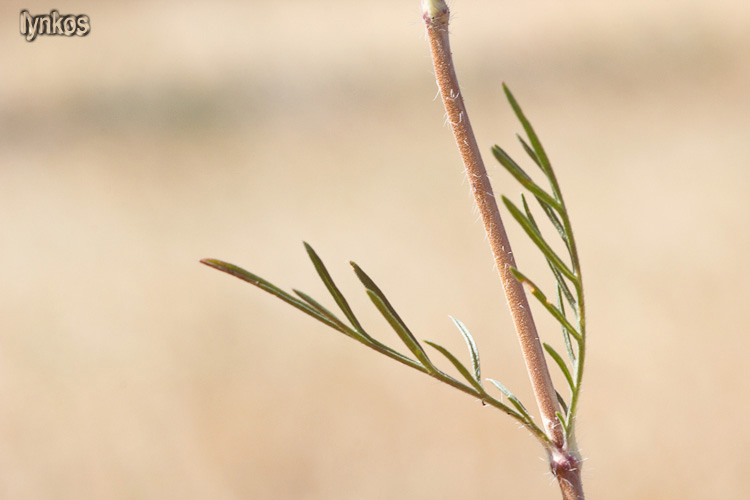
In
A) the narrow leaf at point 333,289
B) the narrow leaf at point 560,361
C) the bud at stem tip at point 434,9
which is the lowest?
the narrow leaf at point 560,361

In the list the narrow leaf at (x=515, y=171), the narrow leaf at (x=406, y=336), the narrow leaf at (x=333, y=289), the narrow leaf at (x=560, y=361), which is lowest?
the narrow leaf at (x=560, y=361)

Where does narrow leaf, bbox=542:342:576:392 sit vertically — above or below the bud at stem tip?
below

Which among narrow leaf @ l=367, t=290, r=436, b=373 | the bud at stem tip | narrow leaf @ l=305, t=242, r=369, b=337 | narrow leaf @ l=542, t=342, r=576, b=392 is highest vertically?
the bud at stem tip

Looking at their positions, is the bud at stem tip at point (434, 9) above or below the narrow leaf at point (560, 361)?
above

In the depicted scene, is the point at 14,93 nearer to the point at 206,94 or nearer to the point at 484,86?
the point at 206,94

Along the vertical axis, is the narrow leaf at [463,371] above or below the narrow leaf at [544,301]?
below

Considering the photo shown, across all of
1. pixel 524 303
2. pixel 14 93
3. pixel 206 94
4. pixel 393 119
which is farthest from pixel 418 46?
pixel 524 303
